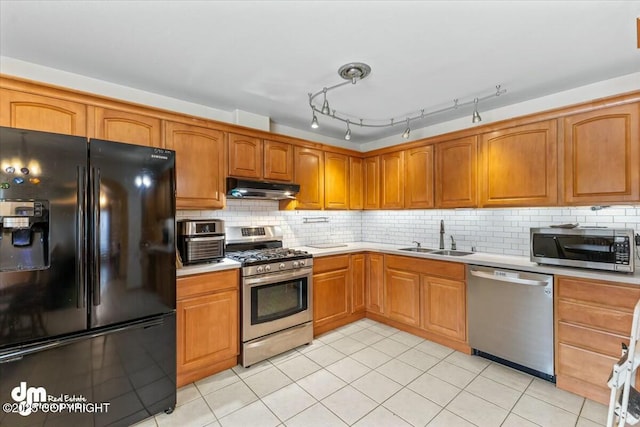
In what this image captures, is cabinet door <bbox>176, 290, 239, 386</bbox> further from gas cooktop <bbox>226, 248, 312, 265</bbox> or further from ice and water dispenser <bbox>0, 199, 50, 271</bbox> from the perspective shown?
ice and water dispenser <bbox>0, 199, 50, 271</bbox>

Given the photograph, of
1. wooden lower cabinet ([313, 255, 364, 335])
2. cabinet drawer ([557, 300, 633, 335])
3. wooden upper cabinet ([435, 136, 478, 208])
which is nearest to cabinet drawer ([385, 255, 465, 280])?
wooden lower cabinet ([313, 255, 364, 335])

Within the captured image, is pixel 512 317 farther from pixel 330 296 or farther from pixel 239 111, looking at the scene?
pixel 239 111

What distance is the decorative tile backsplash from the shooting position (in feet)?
8.89

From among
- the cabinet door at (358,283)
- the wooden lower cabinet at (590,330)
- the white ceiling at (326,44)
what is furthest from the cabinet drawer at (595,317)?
the cabinet door at (358,283)

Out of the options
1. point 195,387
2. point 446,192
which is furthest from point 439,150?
point 195,387

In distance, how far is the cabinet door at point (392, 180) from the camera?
12.4ft

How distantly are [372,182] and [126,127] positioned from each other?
9.65 ft

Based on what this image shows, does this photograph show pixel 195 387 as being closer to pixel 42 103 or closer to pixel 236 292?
pixel 236 292

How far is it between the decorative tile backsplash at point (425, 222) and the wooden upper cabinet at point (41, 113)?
1.09 m

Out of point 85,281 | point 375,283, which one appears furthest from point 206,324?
point 375,283

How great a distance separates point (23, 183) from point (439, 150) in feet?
11.7

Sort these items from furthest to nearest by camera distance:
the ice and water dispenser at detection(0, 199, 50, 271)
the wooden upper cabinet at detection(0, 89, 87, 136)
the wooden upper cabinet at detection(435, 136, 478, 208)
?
the wooden upper cabinet at detection(435, 136, 478, 208) → the wooden upper cabinet at detection(0, 89, 87, 136) → the ice and water dispenser at detection(0, 199, 50, 271)

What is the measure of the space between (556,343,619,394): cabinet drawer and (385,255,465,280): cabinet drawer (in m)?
0.92

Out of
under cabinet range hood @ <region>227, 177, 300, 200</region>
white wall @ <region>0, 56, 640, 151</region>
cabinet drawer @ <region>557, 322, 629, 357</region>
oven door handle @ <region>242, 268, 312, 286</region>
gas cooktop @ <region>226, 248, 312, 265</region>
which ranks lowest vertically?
cabinet drawer @ <region>557, 322, 629, 357</region>
